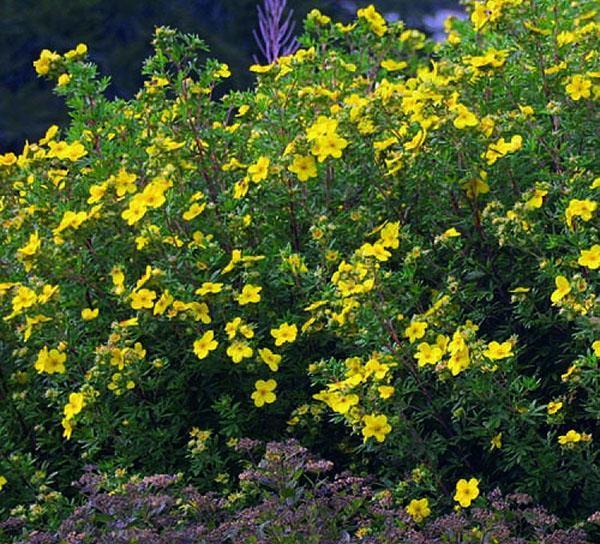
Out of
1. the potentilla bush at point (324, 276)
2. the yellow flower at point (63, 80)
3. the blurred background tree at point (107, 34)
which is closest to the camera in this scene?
the potentilla bush at point (324, 276)

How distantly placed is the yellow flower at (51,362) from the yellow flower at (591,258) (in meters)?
1.35

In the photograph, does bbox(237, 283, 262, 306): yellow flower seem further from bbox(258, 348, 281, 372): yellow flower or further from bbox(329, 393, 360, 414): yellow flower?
bbox(329, 393, 360, 414): yellow flower

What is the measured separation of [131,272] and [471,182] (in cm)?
101

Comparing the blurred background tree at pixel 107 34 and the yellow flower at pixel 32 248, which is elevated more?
the blurred background tree at pixel 107 34

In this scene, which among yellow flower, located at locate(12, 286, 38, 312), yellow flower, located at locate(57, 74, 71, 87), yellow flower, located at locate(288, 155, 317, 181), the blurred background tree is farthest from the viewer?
the blurred background tree

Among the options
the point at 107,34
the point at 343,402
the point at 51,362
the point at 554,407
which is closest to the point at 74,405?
the point at 51,362

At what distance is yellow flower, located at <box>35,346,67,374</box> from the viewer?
298 centimetres

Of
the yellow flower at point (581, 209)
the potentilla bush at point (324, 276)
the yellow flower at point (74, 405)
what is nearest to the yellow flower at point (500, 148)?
the potentilla bush at point (324, 276)

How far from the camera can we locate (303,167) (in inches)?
121

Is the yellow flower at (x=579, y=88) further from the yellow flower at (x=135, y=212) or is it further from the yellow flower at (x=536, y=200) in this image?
the yellow flower at (x=135, y=212)

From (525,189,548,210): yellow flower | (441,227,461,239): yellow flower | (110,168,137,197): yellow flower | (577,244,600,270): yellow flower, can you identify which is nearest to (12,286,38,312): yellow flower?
(110,168,137,197): yellow flower

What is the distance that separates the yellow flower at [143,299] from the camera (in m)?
2.95

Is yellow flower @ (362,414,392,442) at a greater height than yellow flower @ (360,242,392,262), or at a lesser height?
lesser

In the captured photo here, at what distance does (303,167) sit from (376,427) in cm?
78
